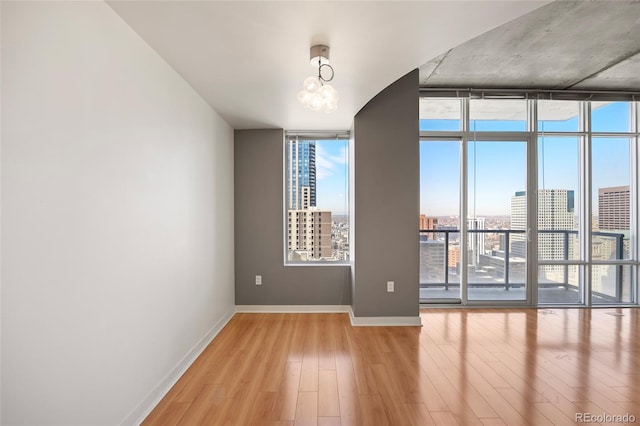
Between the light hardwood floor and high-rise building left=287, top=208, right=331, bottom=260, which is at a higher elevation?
high-rise building left=287, top=208, right=331, bottom=260

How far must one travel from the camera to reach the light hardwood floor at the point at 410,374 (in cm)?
187

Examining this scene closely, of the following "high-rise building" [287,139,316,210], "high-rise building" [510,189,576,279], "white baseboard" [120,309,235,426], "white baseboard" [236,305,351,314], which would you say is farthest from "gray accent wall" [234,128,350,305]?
"high-rise building" [510,189,576,279]

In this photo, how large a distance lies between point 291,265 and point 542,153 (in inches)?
155

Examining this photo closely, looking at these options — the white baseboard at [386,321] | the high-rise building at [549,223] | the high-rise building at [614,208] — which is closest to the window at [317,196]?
the white baseboard at [386,321]

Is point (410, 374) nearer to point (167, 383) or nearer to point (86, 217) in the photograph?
point (167, 383)

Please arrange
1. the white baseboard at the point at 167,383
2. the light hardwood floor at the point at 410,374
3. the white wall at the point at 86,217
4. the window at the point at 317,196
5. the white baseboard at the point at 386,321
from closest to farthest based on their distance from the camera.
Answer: the white wall at the point at 86,217 < the white baseboard at the point at 167,383 < the light hardwood floor at the point at 410,374 < the white baseboard at the point at 386,321 < the window at the point at 317,196

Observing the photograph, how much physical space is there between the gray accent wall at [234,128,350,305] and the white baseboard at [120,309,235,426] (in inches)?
35.6

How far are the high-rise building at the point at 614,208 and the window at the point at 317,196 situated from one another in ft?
12.3

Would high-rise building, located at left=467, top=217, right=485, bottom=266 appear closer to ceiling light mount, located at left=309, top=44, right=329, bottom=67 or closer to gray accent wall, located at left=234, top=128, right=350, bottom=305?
gray accent wall, located at left=234, top=128, right=350, bottom=305

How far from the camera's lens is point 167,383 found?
2094 mm

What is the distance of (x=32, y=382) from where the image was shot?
1116 millimetres

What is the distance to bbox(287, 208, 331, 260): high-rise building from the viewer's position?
4.04 metres

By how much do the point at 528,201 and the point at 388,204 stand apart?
90.0 inches

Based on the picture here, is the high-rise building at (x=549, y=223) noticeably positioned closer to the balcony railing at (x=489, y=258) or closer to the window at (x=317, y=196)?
the balcony railing at (x=489, y=258)
